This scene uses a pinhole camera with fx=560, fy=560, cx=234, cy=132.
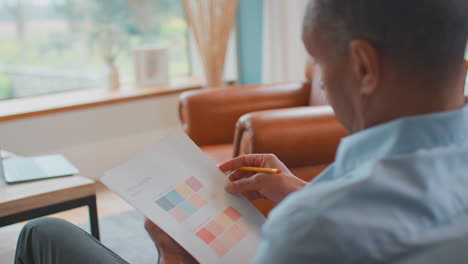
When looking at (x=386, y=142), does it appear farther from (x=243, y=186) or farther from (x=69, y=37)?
(x=69, y=37)

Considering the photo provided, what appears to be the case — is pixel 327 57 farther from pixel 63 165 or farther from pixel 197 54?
pixel 197 54

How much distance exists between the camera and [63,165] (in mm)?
2037

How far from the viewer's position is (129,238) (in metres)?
A: 2.37

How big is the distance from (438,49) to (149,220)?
62cm

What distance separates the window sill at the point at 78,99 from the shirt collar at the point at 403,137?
2602 mm

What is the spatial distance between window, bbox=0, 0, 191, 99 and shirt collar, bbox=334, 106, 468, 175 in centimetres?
301

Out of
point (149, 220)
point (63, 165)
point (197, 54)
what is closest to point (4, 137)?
point (63, 165)

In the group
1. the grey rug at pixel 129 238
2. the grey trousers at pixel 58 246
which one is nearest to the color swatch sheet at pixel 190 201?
the grey trousers at pixel 58 246

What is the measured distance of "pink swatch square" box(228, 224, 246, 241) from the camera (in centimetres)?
97

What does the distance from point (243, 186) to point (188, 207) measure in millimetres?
103

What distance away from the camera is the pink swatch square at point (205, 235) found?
0.96 metres

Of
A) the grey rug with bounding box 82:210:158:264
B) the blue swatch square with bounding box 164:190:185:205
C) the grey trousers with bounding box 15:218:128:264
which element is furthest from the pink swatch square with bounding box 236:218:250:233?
the grey rug with bounding box 82:210:158:264

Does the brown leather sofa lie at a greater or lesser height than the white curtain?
lesser

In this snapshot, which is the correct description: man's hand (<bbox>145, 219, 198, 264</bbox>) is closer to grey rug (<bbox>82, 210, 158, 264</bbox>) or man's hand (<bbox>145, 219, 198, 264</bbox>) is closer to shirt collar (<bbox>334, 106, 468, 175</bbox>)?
shirt collar (<bbox>334, 106, 468, 175</bbox>)
